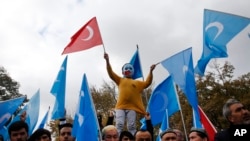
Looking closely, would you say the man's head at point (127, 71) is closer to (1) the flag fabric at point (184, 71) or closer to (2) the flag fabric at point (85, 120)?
(1) the flag fabric at point (184, 71)

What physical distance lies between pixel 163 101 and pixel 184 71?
0.85 m

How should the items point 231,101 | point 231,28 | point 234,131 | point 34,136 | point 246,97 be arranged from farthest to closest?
point 246,97, point 231,28, point 34,136, point 231,101, point 234,131

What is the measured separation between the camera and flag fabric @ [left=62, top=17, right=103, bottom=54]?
25.8ft

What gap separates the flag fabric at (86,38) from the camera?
787 cm

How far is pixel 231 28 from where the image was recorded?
24.7ft

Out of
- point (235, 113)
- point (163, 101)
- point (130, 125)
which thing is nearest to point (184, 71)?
point (163, 101)

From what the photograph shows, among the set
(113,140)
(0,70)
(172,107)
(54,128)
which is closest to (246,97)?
(54,128)

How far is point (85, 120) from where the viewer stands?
20.2ft

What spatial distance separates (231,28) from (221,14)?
37 cm

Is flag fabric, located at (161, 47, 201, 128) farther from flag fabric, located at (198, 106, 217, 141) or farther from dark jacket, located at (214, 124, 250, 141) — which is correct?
dark jacket, located at (214, 124, 250, 141)

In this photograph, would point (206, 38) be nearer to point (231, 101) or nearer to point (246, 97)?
point (231, 101)

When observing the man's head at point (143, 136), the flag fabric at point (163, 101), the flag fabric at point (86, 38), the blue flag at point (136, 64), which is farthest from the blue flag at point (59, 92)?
the man's head at point (143, 136)

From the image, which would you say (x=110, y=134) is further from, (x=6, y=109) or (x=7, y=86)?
(x=7, y=86)

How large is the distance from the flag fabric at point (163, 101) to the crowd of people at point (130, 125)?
66cm
